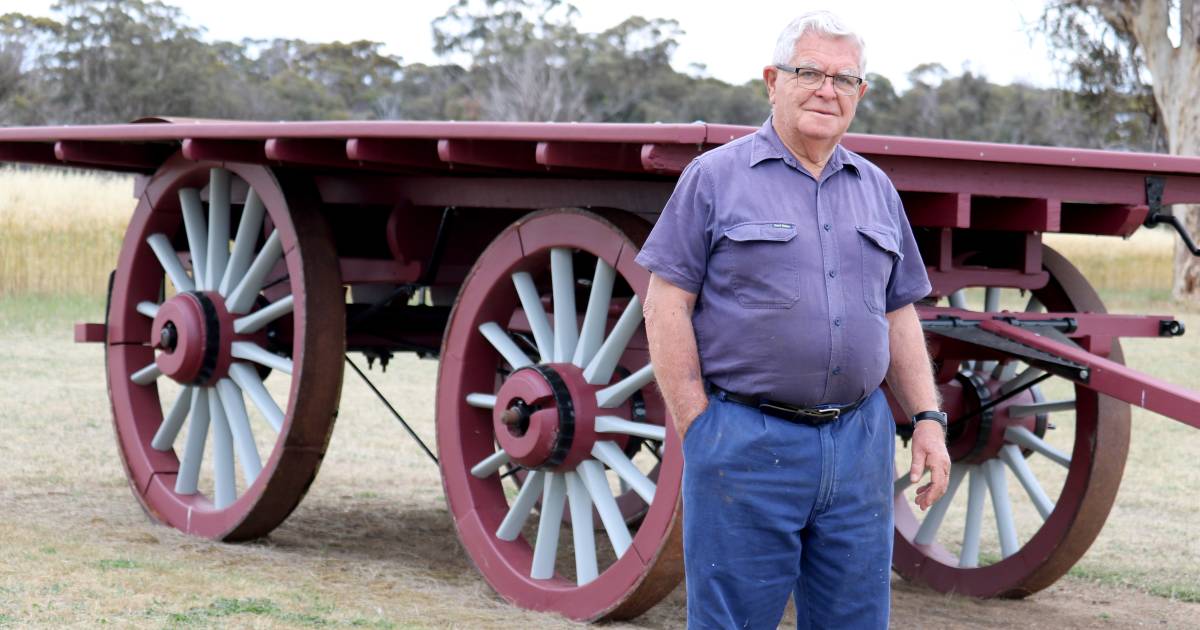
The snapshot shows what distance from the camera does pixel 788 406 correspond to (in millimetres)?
3281

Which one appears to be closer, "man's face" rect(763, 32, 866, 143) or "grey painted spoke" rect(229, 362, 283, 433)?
"man's face" rect(763, 32, 866, 143)

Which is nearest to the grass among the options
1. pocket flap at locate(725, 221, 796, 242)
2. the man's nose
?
pocket flap at locate(725, 221, 796, 242)

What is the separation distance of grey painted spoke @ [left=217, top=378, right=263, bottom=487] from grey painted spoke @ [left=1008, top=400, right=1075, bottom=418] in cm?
298

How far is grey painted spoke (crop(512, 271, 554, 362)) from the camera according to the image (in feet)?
18.4

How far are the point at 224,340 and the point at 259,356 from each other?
0.72ft

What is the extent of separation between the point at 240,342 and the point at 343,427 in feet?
16.0

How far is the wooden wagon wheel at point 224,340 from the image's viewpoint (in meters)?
6.21

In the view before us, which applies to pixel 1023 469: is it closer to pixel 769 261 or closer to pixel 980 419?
pixel 980 419

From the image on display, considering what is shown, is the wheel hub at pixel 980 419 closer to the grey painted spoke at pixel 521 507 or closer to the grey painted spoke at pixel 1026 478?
the grey painted spoke at pixel 1026 478

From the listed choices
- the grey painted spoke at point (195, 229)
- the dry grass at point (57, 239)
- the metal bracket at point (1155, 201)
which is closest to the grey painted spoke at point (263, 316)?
the grey painted spoke at point (195, 229)

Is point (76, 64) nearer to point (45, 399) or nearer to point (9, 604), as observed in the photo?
point (45, 399)

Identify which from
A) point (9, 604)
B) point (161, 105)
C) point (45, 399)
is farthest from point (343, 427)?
point (161, 105)

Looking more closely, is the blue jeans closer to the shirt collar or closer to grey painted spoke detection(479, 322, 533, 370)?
the shirt collar

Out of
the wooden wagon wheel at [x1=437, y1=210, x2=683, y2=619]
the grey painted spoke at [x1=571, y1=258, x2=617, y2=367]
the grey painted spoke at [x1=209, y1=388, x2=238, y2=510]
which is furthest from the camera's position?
the grey painted spoke at [x1=209, y1=388, x2=238, y2=510]
